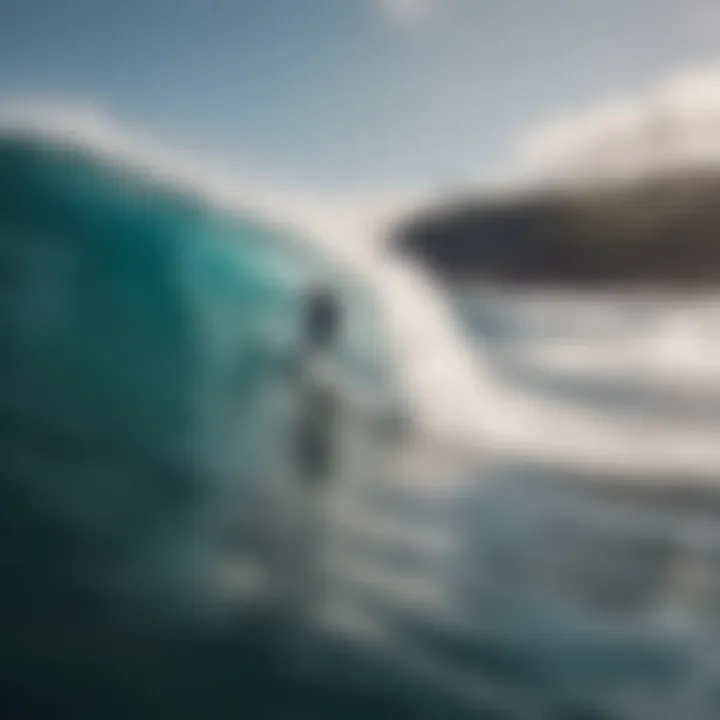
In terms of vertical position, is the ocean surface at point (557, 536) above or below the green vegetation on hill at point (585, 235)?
below

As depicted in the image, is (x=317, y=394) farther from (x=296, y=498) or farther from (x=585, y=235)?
(x=585, y=235)

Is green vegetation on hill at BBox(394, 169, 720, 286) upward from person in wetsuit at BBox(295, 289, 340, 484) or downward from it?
upward

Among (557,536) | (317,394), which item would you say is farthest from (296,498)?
(557,536)

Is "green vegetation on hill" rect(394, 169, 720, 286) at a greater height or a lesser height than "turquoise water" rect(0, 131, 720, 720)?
greater

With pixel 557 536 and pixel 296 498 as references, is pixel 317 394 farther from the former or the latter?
pixel 557 536

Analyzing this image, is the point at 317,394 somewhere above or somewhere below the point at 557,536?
above

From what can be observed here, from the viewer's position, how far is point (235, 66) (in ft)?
3.45

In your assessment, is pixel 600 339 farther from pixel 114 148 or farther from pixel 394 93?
pixel 114 148

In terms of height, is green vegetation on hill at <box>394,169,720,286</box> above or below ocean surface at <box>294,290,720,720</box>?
above

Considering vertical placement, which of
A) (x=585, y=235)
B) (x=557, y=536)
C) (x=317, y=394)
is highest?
(x=585, y=235)

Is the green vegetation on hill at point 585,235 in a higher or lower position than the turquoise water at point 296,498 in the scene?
higher

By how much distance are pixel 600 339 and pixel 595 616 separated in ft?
0.84

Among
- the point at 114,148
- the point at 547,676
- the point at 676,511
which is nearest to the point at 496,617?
the point at 547,676

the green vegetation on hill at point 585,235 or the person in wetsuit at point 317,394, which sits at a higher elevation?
the green vegetation on hill at point 585,235
